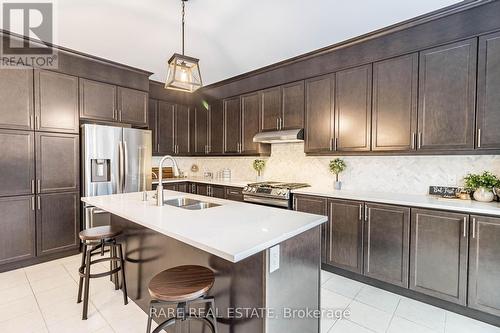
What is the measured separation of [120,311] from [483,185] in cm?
359

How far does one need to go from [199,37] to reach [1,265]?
12.1 feet

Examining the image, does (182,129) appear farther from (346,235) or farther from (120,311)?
(346,235)

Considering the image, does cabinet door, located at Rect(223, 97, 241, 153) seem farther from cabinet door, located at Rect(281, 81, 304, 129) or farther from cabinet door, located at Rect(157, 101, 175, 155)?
cabinet door, located at Rect(157, 101, 175, 155)

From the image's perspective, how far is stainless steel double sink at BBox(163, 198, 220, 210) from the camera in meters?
2.45

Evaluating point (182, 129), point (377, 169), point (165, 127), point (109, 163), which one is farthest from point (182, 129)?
point (377, 169)

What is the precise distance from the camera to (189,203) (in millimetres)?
2598

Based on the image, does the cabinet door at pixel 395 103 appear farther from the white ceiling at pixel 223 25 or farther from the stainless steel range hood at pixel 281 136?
the stainless steel range hood at pixel 281 136

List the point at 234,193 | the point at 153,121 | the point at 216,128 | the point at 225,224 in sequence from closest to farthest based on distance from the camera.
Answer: the point at 225,224
the point at 234,193
the point at 153,121
the point at 216,128

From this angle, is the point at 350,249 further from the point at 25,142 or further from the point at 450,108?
the point at 25,142

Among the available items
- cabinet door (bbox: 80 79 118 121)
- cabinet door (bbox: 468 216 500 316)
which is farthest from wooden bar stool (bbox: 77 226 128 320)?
cabinet door (bbox: 468 216 500 316)

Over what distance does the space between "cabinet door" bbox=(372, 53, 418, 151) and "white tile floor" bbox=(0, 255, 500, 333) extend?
1.59 metres

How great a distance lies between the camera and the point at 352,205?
276cm

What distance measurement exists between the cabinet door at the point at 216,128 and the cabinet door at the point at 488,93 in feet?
11.7
